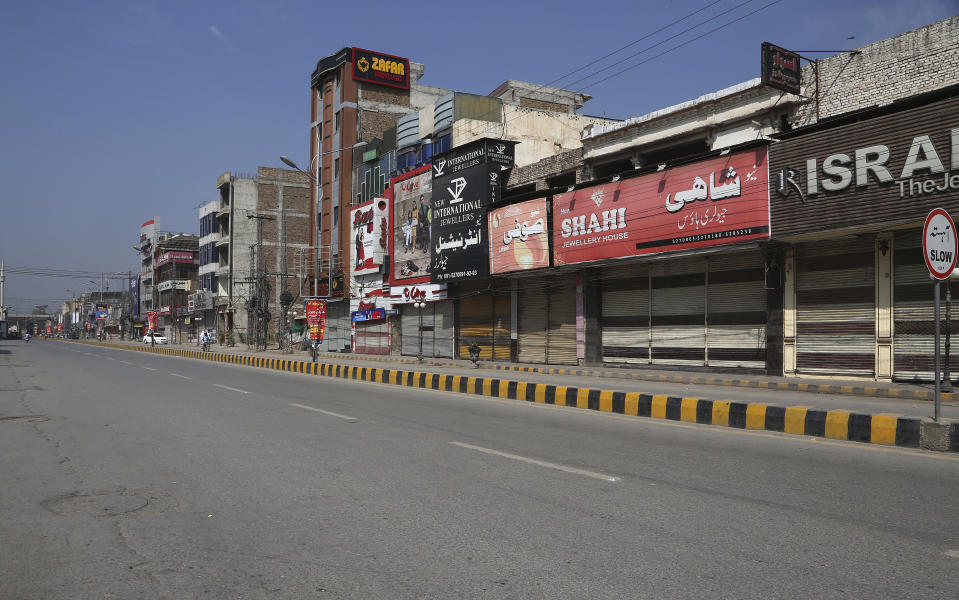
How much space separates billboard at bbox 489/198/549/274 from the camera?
25219 millimetres

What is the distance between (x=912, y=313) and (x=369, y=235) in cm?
2896

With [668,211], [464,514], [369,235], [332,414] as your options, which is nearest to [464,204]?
[369,235]

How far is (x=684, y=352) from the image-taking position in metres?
20.9

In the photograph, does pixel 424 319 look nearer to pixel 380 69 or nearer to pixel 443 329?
pixel 443 329

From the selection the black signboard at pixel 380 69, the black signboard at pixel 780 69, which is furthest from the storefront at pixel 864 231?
the black signboard at pixel 380 69

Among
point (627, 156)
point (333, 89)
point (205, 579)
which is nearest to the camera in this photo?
point (205, 579)

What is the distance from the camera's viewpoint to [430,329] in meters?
34.1

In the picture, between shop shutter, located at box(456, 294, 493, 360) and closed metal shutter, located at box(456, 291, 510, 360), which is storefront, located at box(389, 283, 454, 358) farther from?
closed metal shutter, located at box(456, 291, 510, 360)

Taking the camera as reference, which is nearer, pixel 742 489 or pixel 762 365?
pixel 742 489

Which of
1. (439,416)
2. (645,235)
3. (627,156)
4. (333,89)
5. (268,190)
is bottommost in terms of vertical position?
(439,416)

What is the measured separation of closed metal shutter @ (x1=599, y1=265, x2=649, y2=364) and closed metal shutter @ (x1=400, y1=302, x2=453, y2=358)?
10314mm

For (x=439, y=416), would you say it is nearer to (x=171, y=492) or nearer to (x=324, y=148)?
(x=171, y=492)

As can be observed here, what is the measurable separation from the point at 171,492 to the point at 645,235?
17.5 metres

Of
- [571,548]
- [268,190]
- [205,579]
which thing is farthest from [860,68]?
[268,190]
